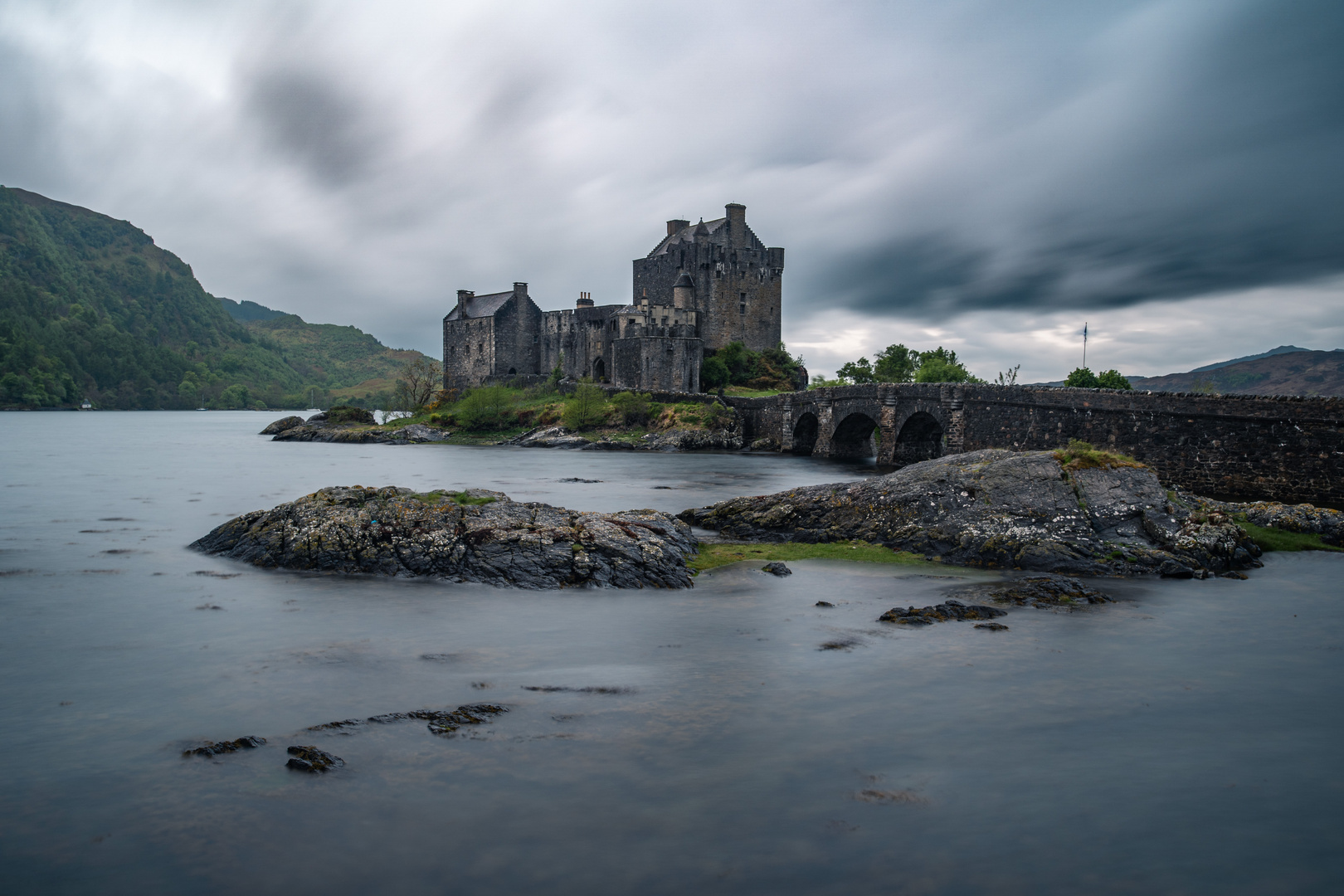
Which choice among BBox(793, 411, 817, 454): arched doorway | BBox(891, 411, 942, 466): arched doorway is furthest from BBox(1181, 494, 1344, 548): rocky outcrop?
BBox(793, 411, 817, 454): arched doorway

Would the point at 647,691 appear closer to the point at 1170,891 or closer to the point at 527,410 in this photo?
the point at 1170,891

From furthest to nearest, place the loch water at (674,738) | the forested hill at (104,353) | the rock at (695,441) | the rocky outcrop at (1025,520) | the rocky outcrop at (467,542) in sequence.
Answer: the forested hill at (104,353) < the rock at (695,441) < the rocky outcrop at (1025,520) < the rocky outcrop at (467,542) < the loch water at (674,738)

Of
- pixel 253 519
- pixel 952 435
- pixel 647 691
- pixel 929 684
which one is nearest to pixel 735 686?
pixel 647 691

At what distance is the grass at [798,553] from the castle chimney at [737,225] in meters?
51.1

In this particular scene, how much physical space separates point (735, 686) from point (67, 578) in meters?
11.5

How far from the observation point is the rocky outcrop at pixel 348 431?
192ft

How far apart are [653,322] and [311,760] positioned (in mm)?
54274

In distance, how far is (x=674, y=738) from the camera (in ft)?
22.1

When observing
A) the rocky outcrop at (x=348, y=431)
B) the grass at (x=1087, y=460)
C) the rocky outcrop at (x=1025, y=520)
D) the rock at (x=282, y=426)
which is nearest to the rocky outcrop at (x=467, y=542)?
the rocky outcrop at (x=1025, y=520)

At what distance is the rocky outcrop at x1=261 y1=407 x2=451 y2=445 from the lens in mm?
58469

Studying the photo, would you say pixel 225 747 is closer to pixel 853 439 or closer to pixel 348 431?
pixel 853 439

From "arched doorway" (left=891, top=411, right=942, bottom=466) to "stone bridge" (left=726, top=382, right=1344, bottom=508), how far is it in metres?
0.05

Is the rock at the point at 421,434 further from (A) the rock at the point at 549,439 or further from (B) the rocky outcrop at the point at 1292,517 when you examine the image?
(B) the rocky outcrop at the point at 1292,517

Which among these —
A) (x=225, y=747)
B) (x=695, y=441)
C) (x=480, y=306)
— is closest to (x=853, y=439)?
(x=695, y=441)
